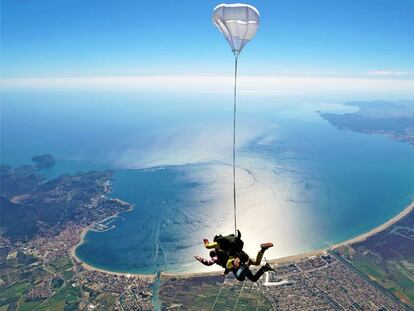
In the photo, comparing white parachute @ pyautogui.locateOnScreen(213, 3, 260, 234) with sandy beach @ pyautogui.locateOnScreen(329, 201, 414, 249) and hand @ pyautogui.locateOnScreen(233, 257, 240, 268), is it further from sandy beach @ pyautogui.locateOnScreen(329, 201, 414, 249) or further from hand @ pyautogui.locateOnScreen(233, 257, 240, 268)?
sandy beach @ pyautogui.locateOnScreen(329, 201, 414, 249)

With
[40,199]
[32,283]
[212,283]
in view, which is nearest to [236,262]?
A: [212,283]

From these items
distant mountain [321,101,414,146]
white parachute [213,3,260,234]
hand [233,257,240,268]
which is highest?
white parachute [213,3,260,234]

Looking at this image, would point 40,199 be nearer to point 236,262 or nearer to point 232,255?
point 232,255

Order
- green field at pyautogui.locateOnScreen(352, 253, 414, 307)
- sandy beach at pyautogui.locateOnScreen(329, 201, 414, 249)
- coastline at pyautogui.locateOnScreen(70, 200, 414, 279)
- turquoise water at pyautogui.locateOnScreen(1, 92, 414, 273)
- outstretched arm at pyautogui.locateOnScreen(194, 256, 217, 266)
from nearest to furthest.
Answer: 1. outstretched arm at pyautogui.locateOnScreen(194, 256, 217, 266)
2. green field at pyautogui.locateOnScreen(352, 253, 414, 307)
3. coastline at pyautogui.locateOnScreen(70, 200, 414, 279)
4. sandy beach at pyautogui.locateOnScreen(329, 201, 414, 249)
5. turquoise water at pyautogui.locateOnScreen(1, 92, 414, 273)

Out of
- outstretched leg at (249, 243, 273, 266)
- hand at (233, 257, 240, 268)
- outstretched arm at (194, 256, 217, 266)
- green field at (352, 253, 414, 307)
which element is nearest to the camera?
outstretched leg at (249, 243, 273, 266)

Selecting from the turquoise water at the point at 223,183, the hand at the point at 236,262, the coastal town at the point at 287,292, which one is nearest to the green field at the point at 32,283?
the turquoise water at the point at 223,183

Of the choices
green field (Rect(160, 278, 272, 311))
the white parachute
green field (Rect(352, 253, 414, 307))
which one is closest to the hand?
the white parachute
